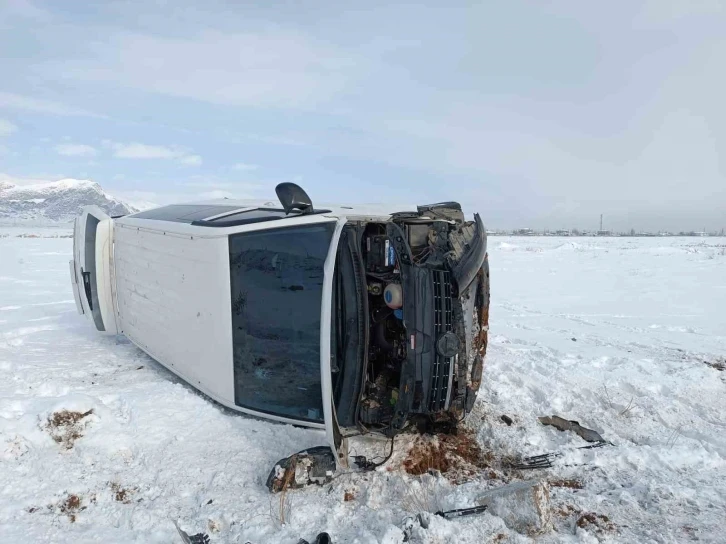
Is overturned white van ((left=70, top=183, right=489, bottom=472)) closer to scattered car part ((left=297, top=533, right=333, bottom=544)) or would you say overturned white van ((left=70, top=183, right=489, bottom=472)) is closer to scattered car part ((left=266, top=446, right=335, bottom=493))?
scattered car part ((left=266, top=446, right=335, bottom=493))

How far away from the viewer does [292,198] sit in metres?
3.77

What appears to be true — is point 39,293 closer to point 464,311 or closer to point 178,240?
point 178,240

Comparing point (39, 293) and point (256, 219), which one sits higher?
point (256, 219)

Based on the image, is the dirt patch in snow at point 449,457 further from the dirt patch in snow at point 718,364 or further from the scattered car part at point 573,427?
the dirt patch in snow at point 718,364

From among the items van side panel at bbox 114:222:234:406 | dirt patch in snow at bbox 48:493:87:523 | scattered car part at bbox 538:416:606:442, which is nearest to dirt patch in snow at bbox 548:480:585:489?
scattered car part at bbox 538:416:606:442

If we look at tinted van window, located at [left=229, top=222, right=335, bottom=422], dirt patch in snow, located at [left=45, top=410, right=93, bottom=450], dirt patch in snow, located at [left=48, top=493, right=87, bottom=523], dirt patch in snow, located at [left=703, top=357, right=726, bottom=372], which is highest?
tinted van window, located at [left=229, top=222, right=335, bottom=422]

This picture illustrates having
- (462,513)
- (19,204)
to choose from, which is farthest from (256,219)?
(19,204)

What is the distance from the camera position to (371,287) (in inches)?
149

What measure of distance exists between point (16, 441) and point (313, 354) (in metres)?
2.19

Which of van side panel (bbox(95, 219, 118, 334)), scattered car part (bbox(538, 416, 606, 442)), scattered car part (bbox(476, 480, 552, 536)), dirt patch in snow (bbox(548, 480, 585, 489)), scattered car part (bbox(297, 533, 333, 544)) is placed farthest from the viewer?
van side panel (bbox(95, 219, 118, 334))

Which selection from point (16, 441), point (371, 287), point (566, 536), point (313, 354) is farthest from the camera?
point (371, 287)

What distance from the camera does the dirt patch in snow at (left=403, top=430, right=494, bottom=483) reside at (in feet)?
11.5

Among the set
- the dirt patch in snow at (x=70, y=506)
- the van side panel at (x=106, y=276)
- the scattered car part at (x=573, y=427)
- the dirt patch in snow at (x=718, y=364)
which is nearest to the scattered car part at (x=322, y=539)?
the dirt patch in snow at (x=70, y=506)

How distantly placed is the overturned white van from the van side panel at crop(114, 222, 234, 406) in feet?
0.06
